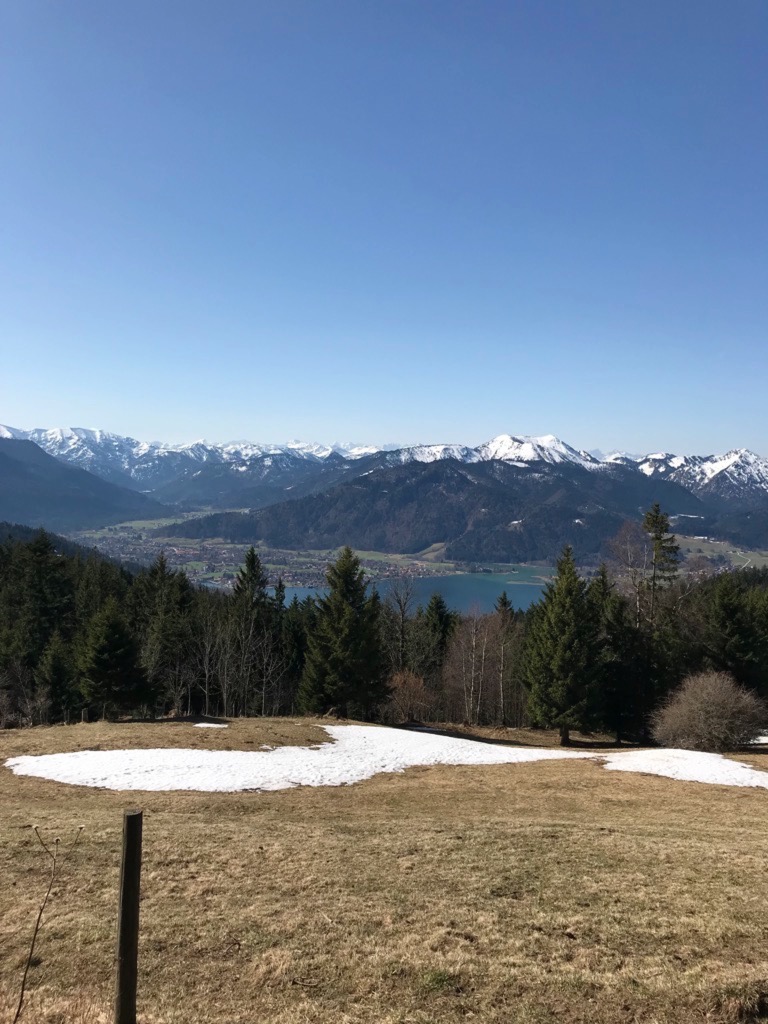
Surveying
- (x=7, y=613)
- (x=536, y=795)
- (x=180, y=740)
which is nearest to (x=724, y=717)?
(x=536, y=795)

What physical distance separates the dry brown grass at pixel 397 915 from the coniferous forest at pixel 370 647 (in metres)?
22.7

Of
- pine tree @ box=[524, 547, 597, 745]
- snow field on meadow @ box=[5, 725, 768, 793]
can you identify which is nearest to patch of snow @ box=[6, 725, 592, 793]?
snow field on meadow @ box=[5, 725, 768, 793]

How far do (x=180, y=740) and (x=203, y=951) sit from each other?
19493 mm

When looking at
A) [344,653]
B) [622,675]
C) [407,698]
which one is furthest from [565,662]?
[344,653]

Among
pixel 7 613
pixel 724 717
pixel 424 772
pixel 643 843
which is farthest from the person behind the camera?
pixel 7 613

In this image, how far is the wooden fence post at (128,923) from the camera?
4.84 m

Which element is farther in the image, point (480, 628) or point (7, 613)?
point (7, 613)

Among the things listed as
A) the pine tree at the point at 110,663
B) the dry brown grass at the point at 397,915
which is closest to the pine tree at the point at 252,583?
the pine tree at the point at 110,663

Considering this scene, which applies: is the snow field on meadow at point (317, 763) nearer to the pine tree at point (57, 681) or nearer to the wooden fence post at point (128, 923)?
the wooden fence post at point (128, 923)

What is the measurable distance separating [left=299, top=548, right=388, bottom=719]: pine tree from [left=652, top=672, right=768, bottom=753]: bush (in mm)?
18335

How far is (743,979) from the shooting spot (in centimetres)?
713

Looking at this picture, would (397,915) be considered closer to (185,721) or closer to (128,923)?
(128,923)

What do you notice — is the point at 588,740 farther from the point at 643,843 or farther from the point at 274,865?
the point at 274,865

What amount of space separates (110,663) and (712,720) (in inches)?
1450
